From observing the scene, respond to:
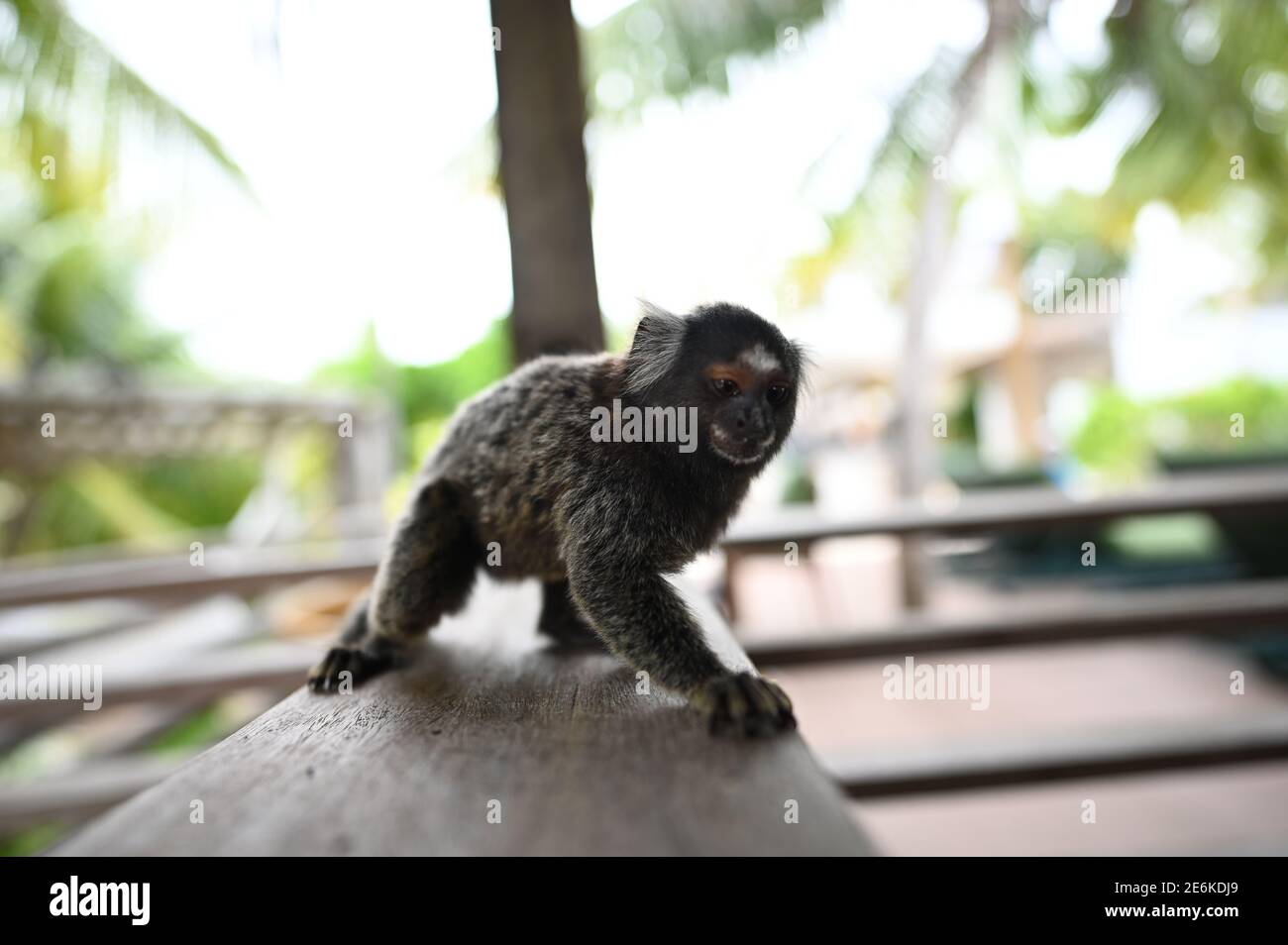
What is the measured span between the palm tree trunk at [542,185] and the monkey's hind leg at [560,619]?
4.64ft

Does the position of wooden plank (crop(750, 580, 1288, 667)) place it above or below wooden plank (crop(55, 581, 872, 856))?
below

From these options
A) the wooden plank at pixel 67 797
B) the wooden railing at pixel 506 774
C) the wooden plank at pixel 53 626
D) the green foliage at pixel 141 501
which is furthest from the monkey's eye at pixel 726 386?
the green foliage at pixel 141 501

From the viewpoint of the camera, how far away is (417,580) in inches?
79.8

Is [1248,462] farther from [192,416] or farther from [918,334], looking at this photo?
[192,416]

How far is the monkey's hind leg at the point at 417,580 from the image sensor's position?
202cm

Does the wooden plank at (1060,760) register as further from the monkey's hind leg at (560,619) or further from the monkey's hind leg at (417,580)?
the monkey's hind leg at (417,580)

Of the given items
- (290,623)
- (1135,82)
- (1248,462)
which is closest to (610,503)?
(290,623)

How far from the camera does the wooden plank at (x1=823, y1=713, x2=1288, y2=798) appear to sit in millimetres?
3322

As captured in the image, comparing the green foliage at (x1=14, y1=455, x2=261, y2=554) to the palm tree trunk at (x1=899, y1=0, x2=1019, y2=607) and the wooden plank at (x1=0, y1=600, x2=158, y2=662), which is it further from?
the palm tree trunk at (x1=899, y1=0, x2=1019, y2=607)

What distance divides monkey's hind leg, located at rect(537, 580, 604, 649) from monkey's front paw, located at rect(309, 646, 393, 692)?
0.47 m

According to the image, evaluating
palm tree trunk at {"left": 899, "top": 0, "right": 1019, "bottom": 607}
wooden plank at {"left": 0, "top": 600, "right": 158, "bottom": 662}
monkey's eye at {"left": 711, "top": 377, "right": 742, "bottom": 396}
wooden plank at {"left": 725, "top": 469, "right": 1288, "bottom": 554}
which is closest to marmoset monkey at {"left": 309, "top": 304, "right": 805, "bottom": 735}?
monkey's eye at {"left": 711, "top": 377, "right": 742, "bottom": 396}
